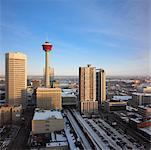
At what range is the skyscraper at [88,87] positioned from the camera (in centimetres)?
632

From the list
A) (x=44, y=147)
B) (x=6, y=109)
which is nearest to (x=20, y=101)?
(x=6, y=109)

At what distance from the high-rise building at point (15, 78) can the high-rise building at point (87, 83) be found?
6.19 ft

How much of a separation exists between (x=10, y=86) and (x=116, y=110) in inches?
135

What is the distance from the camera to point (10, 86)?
20.6 feet

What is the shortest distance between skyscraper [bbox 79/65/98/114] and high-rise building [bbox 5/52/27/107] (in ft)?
6.21

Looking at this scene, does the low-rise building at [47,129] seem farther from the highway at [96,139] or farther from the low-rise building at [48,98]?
the low-rise building at [48,98]

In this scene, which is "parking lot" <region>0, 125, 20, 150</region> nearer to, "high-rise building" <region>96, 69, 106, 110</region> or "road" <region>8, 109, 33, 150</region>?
"road" <region>8, 109, 33, 150</region>

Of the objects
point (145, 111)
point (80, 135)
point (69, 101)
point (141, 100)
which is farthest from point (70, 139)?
point (141, 100)

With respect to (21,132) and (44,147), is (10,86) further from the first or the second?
(44,147)

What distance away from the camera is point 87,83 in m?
6.68

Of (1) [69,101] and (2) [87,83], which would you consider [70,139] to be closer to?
(2) [87,83]

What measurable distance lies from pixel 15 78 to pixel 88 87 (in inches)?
94.9

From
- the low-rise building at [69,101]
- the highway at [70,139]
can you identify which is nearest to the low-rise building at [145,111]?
the highway at [70,139]

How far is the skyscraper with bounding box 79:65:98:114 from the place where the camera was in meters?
6.32
